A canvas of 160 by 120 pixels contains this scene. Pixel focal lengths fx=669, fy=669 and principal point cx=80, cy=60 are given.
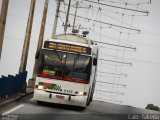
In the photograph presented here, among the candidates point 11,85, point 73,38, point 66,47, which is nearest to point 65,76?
point 66,47

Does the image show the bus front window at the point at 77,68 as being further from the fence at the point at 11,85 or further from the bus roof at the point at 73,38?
the fence at the point at 11,85

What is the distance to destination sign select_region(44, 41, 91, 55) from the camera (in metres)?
27.1

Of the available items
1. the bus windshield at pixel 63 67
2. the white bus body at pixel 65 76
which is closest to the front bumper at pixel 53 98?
the white bus body at pixel 65 76

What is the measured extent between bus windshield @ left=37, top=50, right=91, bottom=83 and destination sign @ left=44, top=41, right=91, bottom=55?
247 mm

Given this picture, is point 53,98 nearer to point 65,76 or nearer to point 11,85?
point 65,76

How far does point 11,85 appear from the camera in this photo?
27547 millimetres

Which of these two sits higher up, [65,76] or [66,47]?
[66,47]

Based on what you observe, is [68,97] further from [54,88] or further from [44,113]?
[44,113]

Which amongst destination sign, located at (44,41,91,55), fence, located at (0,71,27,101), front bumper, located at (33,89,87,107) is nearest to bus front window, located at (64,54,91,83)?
destination sign, located at (44,41,91,55)

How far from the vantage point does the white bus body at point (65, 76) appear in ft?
87.4

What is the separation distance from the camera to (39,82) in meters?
26.6

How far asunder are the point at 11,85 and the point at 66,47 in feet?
9.13

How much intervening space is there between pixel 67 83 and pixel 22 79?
5.63 metres

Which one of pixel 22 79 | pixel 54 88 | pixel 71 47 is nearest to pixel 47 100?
pixel 54 88
